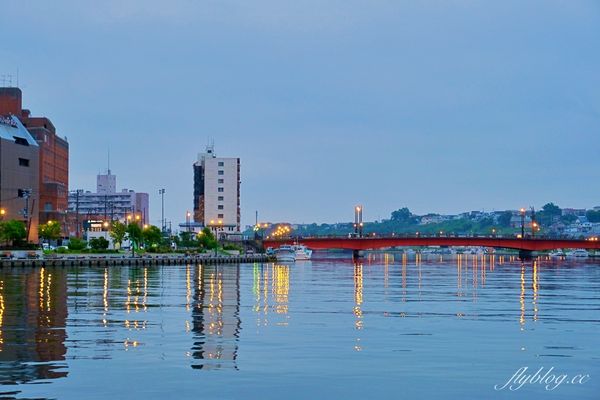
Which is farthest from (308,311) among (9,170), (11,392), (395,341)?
(9,170)

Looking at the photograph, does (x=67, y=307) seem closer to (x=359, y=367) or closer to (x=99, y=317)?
(x=99, y=317)

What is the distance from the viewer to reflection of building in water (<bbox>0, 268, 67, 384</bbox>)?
28.4 meters

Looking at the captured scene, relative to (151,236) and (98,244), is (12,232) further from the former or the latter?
(151,236)

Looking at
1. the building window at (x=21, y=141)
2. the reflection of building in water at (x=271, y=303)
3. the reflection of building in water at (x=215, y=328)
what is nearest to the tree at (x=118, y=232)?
the building window at (x=21, y=141)

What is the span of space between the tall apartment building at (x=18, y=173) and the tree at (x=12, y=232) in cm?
1303

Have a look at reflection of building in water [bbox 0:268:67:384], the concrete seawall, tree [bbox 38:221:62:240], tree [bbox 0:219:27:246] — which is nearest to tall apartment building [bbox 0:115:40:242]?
tree [bbox 38:221:62:240]

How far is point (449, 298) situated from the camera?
64.3 m

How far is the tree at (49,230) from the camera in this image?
178m

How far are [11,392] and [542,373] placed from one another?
52.6ft

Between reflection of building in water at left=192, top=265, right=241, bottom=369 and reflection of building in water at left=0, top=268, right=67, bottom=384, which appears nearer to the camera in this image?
reflection of building in water at left=0, top=268, right=67, bottom=384

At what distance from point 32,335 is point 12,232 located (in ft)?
387

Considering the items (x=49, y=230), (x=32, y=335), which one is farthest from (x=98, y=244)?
(x=32, y=335)

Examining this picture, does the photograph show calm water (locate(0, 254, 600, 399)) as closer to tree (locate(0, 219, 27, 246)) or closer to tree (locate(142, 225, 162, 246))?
tree (locate(0, 219, 27, 246))

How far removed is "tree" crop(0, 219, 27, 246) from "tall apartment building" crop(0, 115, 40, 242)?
13027 millimetres
